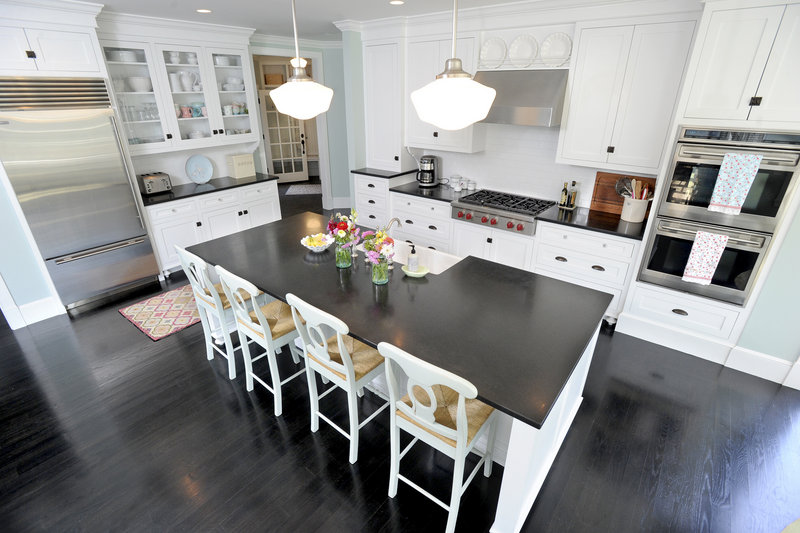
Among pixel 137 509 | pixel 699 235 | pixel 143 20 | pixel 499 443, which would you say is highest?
pixel 143 20

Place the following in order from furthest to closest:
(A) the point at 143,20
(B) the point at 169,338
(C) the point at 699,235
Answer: (A) the point at 143,20 < (B) the point at 169,338 < (C) the point at 699,235

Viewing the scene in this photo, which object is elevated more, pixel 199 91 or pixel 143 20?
pixel 143 20

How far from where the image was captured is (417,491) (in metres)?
2.13

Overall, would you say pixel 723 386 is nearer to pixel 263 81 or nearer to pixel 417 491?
pixel 417 491

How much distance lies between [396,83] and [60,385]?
428 centimetres

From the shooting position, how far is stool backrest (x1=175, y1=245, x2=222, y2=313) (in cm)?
263

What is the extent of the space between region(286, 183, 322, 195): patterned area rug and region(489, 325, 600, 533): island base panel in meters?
6.77

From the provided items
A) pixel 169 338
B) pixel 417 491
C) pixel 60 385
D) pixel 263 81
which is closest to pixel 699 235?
pixel 417 491

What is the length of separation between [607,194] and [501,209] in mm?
1040

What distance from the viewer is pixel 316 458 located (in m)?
2.33

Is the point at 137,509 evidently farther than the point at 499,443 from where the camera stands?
No

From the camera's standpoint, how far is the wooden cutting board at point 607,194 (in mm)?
3754

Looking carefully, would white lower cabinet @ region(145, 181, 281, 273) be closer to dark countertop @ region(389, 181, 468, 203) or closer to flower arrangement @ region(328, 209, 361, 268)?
dark countertop @ region(389, 181, 468, 203)

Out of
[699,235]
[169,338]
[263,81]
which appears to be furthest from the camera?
[263,81]
